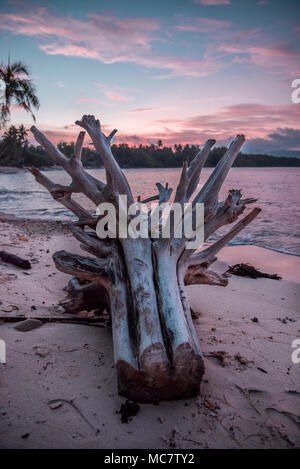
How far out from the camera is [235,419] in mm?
→ 1861

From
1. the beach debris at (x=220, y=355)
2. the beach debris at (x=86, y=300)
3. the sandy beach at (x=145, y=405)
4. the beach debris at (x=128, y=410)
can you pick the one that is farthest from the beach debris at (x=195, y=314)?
the beach debris at (x=128, y=410)

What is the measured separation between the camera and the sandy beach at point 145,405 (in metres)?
1.72

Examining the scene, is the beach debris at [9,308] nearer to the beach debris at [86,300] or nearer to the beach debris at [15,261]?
the beach debris at [86,300]

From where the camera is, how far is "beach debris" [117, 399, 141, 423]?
1.83m

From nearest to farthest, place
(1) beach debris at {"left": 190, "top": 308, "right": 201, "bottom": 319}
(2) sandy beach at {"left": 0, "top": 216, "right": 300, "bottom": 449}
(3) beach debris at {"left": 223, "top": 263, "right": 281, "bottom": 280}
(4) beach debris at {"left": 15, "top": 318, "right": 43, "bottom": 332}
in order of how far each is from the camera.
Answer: (2) sandy beach at {"left": 0, "top": 216, "right": 300, "bottom": 449}, (4) beach debris at {"left": 15, "top": 318, "right": 43, "bottom": 332}, (1) beach debris at {"left": 190, "top": 308, "right": 201, "bottom": 319}, (3) beach debris at {"left": 223, "top": 263, "right": 281, "bottom": 280}

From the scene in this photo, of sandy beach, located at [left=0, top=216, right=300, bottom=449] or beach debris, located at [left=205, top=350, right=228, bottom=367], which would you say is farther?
beach debris, located at [left=205, top=350, right=228, bottom=367]

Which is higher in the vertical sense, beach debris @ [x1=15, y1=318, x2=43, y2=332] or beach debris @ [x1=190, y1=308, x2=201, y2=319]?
beach debris @ [x1=15, y1=318, x2=43, y2=332]

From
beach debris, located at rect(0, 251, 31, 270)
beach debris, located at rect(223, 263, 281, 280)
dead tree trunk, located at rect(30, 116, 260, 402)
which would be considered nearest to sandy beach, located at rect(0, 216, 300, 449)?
dead tree trunk, located at rect(30, 116, 260, 402)

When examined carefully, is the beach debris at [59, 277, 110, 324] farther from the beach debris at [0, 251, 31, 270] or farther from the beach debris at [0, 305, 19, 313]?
the beach debris at [0, 251, 31, 270]

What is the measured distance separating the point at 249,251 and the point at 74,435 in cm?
639

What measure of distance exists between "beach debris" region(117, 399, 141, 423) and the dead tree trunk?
7 centimetres

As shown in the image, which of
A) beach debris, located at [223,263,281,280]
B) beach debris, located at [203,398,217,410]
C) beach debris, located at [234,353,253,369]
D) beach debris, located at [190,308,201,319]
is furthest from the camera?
beach debris, located at [223,263,281,280]

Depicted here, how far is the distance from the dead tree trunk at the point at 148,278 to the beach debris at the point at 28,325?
0.64 metres
